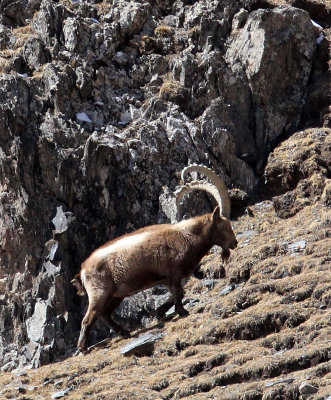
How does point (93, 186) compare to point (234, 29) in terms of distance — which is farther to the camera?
point (234, 29)

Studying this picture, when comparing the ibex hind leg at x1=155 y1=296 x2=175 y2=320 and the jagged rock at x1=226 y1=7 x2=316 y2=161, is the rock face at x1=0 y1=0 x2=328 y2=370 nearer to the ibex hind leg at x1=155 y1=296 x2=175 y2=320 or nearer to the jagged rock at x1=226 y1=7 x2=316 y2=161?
the jagged rock at x1=226 y1=7 x2=316 y2=161

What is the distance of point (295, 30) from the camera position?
24281 mm

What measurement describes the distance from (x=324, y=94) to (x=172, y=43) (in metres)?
5.22

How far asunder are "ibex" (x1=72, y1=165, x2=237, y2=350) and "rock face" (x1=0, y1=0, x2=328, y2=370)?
216 centimetres

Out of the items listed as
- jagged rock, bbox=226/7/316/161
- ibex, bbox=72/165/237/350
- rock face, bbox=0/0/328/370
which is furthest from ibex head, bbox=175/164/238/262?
jagged rock, bbox=226/7/316/161

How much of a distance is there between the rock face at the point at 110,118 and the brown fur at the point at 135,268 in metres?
2.15

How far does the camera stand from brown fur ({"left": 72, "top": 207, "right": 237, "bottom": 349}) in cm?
1698

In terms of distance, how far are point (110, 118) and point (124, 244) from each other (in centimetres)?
680

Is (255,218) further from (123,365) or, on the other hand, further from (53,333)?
(123,365)

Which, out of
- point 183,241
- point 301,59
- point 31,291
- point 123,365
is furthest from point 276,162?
point 123,365

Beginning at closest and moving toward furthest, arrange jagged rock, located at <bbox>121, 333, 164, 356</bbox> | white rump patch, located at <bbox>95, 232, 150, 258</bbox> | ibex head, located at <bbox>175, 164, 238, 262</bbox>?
jagged rock, located at <bbox>121, 333, 164, 356</bbox>
white rump patch, located at <bbox>95, 232, 150, 258</bbox>
ibex head, located at <bbox>175, 164, 238, 262</bbox>

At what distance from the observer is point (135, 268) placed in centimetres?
1716

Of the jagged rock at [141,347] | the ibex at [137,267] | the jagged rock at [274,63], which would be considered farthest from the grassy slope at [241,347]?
the jagged rock at [274,63]

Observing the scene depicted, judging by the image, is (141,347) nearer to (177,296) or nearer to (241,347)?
(177,296)
